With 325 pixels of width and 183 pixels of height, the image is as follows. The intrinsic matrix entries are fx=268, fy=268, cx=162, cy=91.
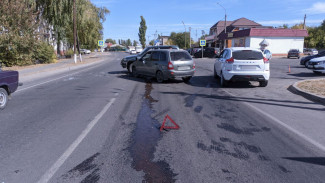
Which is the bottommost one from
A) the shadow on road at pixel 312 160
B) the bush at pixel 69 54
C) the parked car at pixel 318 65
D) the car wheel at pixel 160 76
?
the shadow on road at pixel 312 160

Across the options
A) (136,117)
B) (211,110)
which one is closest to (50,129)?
(136,117)

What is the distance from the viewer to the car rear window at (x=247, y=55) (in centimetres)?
1106

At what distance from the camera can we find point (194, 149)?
15.0 ft

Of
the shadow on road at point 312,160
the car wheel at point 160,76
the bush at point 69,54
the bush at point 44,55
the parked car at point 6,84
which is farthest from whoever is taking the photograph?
the bush at point 69,54

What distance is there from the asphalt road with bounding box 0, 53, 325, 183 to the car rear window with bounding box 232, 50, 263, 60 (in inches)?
110

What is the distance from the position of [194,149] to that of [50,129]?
3145mm

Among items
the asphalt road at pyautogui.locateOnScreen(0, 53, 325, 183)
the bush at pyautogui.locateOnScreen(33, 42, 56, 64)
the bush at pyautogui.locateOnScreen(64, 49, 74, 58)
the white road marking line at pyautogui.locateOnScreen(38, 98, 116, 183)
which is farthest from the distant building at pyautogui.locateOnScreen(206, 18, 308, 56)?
the white road marking line at pyautogui.locateOnScreen(38, 98, 116, 183)

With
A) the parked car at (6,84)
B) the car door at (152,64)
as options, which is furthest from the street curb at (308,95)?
the parked car at (6,84)

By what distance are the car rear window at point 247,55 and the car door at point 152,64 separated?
13.2ft

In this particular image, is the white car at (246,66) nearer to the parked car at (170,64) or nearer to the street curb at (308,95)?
the street curb at (308,95)

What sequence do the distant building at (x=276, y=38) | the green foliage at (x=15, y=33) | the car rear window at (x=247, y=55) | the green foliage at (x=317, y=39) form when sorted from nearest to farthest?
the car rear window at (x=247, y=55) → the green foliage at (x=15, y=33) → the distant building at (x=276, y=38) → the green foliage at (x=317, y=39)

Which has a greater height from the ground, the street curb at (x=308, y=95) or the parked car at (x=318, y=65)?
the parked car at (x=318, y=65)

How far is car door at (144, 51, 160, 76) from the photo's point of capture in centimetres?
1356

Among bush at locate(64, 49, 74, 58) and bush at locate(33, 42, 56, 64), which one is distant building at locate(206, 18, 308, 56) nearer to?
bush at locate(64, 49, 74, 58)
